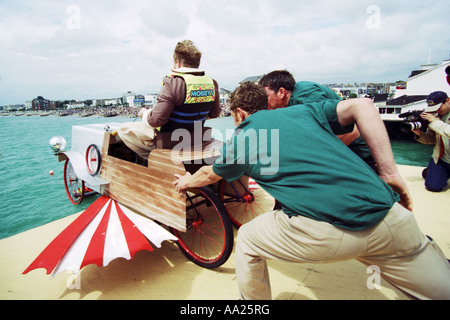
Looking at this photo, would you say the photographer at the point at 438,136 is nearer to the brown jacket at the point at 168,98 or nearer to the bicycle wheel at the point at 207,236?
the bicycle wheel at the point at 207,236

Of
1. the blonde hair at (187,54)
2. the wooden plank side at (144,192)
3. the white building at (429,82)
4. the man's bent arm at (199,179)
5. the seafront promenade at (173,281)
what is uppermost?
the white building at (429,82)

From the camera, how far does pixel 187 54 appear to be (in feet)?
8.68

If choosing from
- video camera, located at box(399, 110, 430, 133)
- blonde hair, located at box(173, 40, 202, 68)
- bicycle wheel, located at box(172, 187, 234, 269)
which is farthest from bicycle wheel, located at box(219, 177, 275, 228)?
video camera, located at box(399, 110, 430, 133)

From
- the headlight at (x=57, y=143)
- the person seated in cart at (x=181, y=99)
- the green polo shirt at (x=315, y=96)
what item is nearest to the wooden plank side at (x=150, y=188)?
the person seated in cart at (x=181, y=99)

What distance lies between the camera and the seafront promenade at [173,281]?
86.7 inches

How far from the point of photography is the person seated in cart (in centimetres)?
254

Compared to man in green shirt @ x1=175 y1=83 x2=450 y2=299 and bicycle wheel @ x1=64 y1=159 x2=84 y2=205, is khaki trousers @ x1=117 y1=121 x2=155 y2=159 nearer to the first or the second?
man in green shirt @ x1=175 y1=83 x2=450 y2=299

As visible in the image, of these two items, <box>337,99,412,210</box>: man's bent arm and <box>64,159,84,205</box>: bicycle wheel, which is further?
<box>64,159,84,205</box>: bicycle wheel

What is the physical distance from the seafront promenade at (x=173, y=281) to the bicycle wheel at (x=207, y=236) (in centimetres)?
12

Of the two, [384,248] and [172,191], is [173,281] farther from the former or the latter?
[384,248]

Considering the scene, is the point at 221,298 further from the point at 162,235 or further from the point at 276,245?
the point at 276,245

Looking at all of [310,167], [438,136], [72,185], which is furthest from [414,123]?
[72,185]

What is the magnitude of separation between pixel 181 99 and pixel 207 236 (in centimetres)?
162

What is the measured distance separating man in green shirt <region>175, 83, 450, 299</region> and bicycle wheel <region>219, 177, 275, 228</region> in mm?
1735
